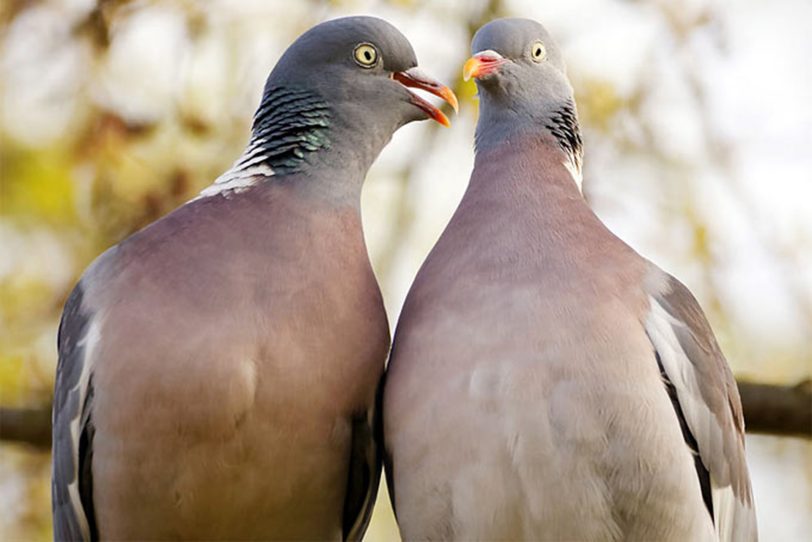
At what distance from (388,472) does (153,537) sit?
64 centimetres

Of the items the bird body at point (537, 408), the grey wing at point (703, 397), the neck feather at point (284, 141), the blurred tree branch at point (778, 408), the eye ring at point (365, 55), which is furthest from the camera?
the blurred tree branch at point (778, 408)

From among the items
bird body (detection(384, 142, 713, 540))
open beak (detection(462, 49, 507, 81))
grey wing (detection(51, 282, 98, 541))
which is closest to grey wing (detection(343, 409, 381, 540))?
Result: bird body (detection(384, 142, 713, 540))

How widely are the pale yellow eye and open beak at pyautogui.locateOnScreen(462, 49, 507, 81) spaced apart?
0.27 metres

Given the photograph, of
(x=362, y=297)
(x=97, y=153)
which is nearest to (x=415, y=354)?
(x=362, y=297)

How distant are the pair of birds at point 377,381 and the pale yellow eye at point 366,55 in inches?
11.2

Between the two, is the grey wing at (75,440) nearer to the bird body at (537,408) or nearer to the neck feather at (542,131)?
the bird body at (537,408)

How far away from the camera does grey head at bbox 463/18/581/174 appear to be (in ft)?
14.6

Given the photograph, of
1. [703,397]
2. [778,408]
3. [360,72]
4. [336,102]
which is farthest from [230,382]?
[778,408]

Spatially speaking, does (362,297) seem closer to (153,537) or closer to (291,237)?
(291,237)

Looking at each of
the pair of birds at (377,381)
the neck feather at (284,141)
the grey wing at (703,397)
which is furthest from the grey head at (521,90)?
the grey wing at (703,397)

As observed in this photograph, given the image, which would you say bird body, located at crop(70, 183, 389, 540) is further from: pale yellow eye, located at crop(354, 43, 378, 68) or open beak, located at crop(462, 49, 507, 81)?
open beak, located at crop(462, 49, 507, 81)

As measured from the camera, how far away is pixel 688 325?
4020mm

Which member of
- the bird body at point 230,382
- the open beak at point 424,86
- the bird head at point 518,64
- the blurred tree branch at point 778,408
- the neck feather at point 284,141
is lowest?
the blurred tree branch at point 778,408

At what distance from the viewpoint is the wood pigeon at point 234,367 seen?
3.82m
